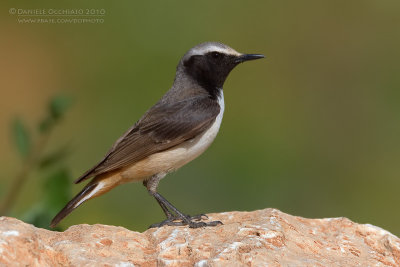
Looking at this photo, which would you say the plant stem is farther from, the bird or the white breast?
the white breast

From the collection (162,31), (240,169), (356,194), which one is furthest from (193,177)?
(162,31)

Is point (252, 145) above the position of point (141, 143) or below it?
below

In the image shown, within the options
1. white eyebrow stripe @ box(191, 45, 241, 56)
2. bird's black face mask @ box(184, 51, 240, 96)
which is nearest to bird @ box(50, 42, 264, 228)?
bird's black face mask @ box(184, 51, 240, 96)

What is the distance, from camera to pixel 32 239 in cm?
479

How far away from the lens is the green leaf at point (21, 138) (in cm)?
635

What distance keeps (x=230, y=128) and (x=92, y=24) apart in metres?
4.30

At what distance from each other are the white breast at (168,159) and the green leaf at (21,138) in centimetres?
142

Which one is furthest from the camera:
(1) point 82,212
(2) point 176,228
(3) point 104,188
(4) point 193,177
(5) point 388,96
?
(5) point 388,96

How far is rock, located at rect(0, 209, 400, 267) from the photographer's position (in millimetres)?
4879

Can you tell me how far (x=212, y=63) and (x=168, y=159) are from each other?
1438mm

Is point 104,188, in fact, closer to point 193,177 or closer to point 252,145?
point 193,177

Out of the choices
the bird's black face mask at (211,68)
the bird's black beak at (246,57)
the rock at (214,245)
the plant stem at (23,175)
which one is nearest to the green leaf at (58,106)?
the plant stem at (23,175)

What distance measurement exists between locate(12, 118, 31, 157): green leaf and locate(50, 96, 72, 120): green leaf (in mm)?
340

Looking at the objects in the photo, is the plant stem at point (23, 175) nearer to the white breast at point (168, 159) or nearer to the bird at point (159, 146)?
the bird at point (159, 146)
